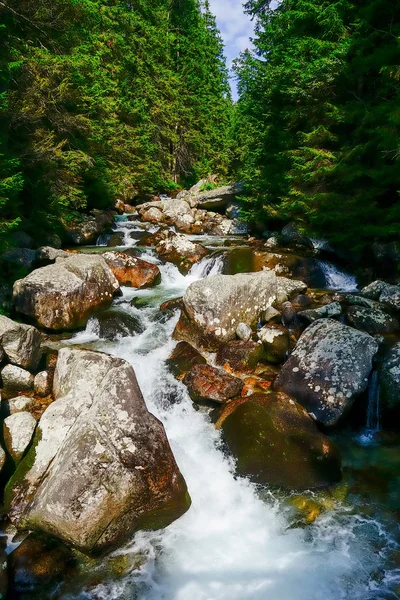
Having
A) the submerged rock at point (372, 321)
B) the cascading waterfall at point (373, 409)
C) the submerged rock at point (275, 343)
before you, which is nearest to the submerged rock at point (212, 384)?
the submerged rock at point (275, 343)

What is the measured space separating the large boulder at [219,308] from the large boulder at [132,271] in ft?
10.1

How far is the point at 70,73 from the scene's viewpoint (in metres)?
9.89

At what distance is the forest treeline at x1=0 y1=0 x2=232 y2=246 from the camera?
934cm

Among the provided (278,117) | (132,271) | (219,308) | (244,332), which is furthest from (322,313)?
(278,117)

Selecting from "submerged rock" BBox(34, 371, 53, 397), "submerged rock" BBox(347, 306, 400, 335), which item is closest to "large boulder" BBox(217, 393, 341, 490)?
"submerged rock" BBox(347, 306, 400, 335)

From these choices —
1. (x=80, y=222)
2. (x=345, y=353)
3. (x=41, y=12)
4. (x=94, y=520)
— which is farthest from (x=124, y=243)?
(x=94, y=520)

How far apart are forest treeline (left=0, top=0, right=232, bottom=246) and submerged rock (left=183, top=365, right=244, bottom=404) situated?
507cm

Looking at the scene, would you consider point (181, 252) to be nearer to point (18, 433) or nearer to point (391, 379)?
point (391, 379)

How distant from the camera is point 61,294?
8086 mm

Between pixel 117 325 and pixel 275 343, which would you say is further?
pixel 117 325

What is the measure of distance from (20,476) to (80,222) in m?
12.0

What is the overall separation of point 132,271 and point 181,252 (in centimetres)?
255

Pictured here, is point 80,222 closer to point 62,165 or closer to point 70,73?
point 62,165

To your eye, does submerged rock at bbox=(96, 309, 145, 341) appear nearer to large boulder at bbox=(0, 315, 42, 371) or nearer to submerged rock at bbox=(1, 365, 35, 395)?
large boulder at bbox=(0, 315, 42, 371)
